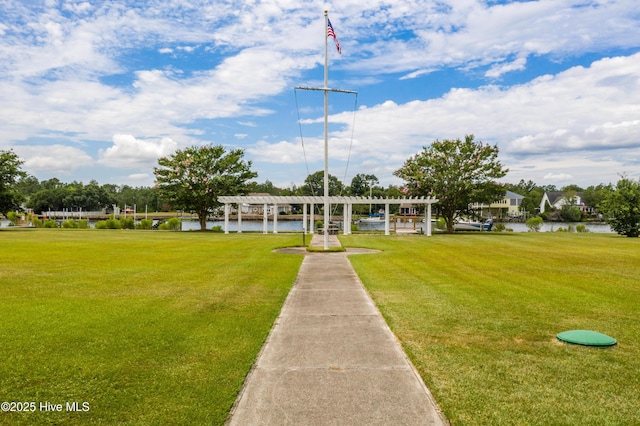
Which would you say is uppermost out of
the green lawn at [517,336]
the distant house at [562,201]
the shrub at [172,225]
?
the distant house at [562,201]

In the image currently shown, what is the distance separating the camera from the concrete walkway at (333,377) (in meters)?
4.14

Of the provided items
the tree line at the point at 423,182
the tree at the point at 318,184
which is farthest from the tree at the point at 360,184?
the tree line at the point at 423,182

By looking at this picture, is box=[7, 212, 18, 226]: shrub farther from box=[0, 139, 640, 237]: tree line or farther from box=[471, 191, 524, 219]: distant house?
box=[471, 191, 524, 219]: distant house

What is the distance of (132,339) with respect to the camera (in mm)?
A: 6391

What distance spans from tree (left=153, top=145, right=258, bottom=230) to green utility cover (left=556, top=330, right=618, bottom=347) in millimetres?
33506

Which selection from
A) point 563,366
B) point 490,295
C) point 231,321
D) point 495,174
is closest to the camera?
point 563,366

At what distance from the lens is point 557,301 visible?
30.9 feet

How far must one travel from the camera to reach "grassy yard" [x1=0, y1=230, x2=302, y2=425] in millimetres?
4395

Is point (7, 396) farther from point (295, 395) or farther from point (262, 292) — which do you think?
point (262, 292)

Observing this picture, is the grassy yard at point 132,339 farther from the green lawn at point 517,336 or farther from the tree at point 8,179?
the tree at point 8,179

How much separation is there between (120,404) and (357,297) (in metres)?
6.03

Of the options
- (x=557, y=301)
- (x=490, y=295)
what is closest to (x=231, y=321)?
(x=490, y=295)

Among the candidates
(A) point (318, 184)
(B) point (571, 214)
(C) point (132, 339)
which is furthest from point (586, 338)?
(B) point (571, 214)

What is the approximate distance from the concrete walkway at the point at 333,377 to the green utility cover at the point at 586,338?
2448 millimetres
